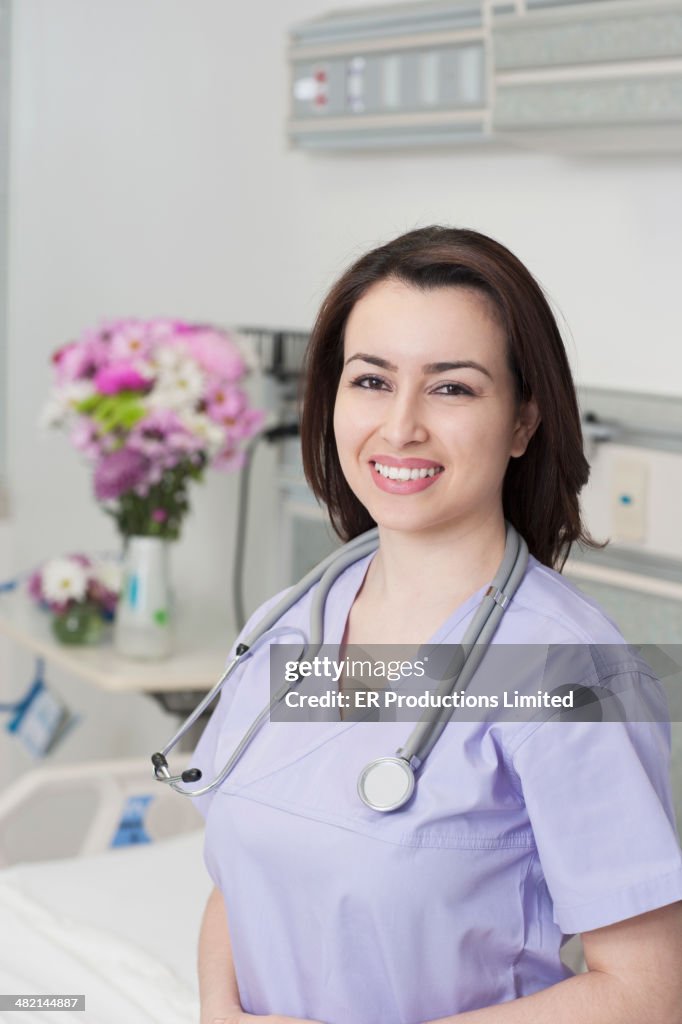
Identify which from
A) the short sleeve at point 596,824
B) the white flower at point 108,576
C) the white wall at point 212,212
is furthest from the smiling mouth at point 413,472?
the white flower at point 108,576

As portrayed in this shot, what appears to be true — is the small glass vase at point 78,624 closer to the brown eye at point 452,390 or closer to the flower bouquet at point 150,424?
the flower bouquet at point 150,424

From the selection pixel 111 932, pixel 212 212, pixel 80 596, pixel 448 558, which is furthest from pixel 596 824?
pixel 212 212

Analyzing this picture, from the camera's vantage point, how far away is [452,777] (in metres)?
1.05

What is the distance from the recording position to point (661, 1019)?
1.00m

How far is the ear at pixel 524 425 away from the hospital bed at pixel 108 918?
2.29ft

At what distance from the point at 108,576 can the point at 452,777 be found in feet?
4.59

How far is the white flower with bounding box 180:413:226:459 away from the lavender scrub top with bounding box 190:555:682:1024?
107cm

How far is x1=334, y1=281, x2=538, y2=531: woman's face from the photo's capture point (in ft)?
3.68

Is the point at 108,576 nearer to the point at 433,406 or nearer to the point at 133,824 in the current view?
the point at 133,824

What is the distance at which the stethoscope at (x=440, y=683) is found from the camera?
105 centimetres

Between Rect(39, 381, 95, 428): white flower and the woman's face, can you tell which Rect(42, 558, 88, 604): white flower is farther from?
the woman's face

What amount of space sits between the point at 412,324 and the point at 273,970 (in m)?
0.58

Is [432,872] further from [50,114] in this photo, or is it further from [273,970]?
[50,114]

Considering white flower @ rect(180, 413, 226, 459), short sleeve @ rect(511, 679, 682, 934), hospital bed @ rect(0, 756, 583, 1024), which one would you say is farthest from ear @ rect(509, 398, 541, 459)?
white flower @ rect(180, 413, 226, 459)
